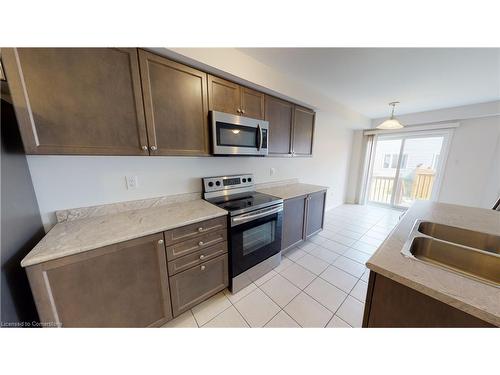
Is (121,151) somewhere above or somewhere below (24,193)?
above

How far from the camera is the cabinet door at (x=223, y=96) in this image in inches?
57.9

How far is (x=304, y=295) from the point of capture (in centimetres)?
162

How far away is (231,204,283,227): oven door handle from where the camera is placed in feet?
4.76

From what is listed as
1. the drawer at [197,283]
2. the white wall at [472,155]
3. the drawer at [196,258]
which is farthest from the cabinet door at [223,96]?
the white wall at [472,155]

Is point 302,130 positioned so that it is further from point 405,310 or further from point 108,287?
point 108,287

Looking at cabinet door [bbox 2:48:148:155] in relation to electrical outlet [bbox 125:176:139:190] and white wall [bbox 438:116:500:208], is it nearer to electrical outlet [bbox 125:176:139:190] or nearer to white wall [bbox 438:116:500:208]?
electrical outlet [bbox 125:176:139:190]

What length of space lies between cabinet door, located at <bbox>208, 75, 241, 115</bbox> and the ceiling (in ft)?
1.15

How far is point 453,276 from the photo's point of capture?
66 cm

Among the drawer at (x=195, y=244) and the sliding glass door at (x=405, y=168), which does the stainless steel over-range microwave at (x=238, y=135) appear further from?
the sliding glass door at (x=405, y=168)

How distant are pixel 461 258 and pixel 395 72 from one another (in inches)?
79.1

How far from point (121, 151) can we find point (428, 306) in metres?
1.86
